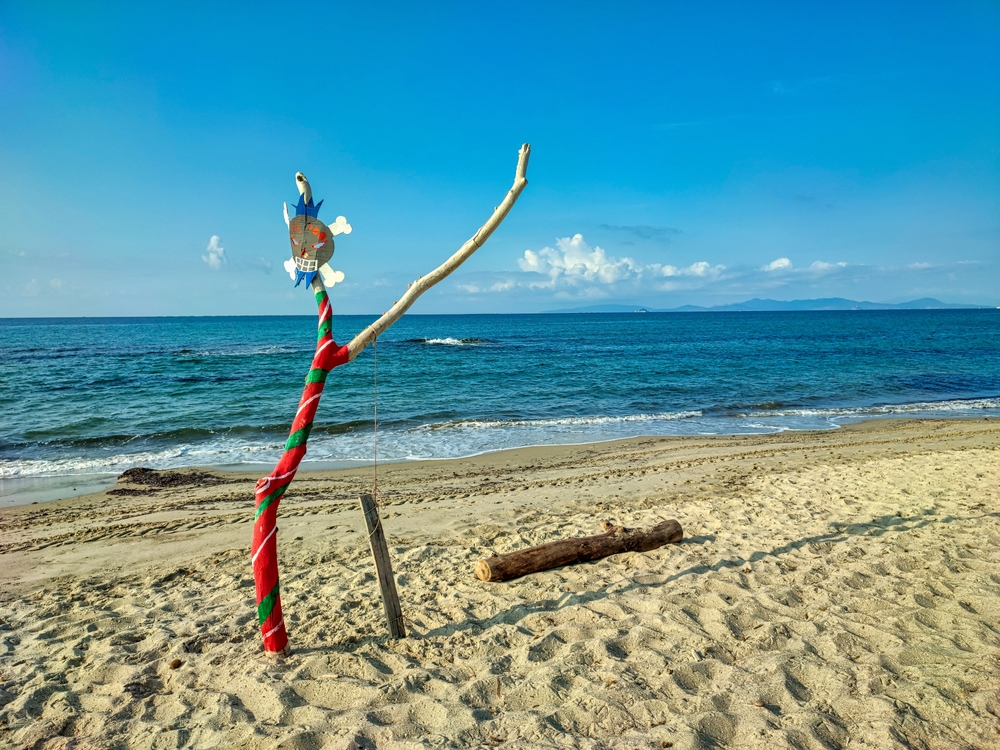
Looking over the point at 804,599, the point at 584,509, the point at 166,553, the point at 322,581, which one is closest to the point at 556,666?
the point at 804,599

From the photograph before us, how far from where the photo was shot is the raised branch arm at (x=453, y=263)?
13.4 ft

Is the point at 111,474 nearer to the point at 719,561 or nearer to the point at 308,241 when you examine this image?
the point at 308,241

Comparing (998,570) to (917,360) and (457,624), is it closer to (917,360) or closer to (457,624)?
(457,624)

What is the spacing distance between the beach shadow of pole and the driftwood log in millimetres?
137

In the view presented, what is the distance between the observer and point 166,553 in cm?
718

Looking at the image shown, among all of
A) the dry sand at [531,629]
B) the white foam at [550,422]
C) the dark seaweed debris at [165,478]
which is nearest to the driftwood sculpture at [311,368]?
the dry sand at [531,629]

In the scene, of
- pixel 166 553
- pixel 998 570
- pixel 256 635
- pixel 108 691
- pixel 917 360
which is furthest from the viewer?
pixel 917 360

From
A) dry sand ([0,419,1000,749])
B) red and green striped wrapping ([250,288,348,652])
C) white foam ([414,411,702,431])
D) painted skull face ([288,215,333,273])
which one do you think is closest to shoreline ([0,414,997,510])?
dry sand ([0,419,1000,749])

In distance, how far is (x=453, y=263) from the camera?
4.21 m

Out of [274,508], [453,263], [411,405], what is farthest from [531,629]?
[411,405]

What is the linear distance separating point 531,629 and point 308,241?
355cm

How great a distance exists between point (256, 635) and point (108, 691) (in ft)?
3.45

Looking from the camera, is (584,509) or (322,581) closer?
(322,581)

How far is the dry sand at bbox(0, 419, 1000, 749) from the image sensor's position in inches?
136
